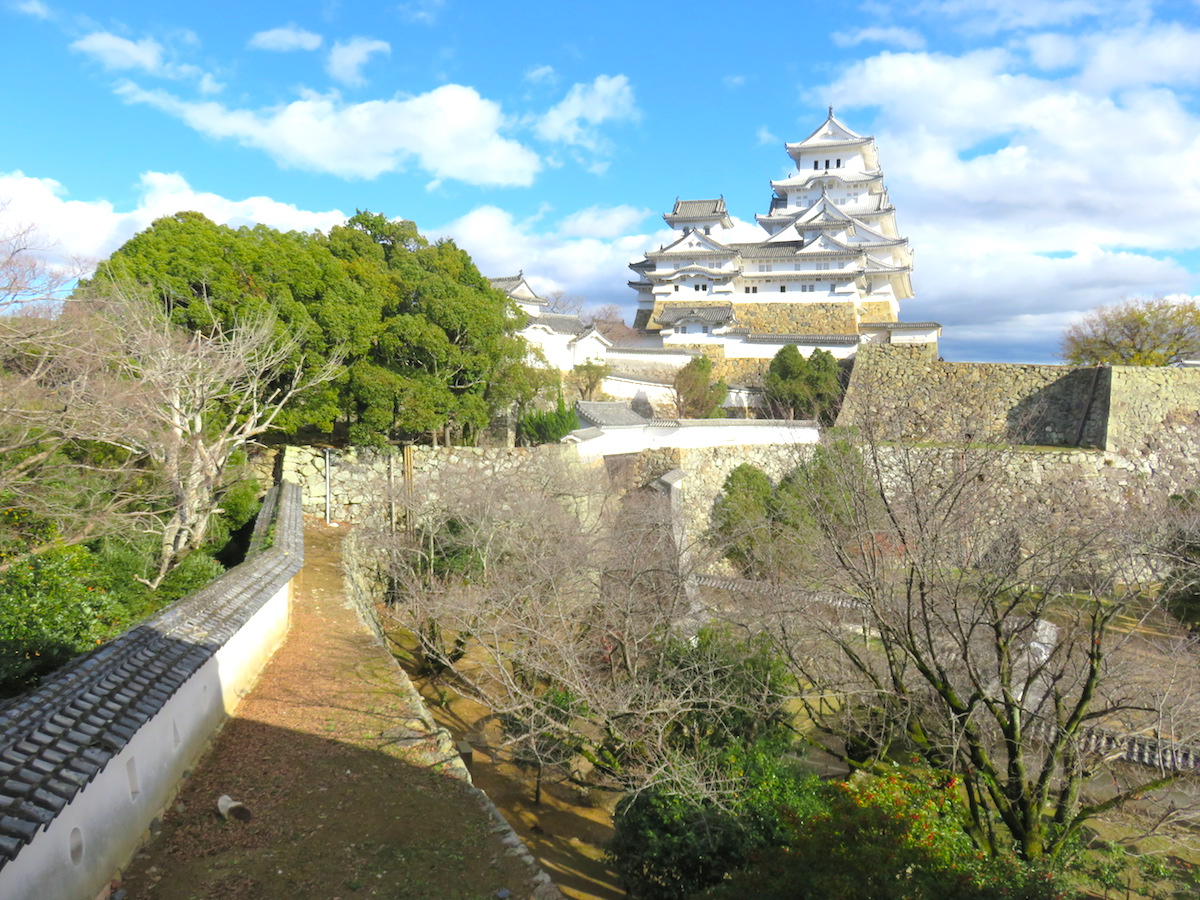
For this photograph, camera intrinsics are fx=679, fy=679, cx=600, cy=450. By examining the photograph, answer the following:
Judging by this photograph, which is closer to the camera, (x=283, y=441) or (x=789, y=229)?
(x=283, y=441)

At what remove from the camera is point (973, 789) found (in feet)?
18.6

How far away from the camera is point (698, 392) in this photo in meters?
22.5

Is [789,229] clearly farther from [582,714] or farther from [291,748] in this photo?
[291,748]

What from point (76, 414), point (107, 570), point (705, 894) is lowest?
point (705, 894)

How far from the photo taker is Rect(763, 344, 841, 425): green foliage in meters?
22.4

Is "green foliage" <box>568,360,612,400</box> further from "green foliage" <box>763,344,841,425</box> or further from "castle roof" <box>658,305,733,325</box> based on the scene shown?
"castle roof" <box>658,305,733,325</box>

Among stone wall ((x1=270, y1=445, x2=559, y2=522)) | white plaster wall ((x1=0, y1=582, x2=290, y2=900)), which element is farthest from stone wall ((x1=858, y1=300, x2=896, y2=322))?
white plaster wall ((x1=0, y1=582, x2=290, y2=900))

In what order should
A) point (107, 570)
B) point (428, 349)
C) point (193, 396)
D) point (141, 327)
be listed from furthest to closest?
point (428, 349), point (193, 396), point (141, 327), point (107, 570)

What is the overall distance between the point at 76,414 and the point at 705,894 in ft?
24.7

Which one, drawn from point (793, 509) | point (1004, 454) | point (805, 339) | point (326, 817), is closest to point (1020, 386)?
point (805, 339)

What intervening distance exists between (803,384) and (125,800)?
2115 centimetres

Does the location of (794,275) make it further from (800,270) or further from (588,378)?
(588,378)

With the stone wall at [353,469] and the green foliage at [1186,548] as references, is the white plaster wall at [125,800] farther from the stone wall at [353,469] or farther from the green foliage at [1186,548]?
the green foliage at [1186,548]

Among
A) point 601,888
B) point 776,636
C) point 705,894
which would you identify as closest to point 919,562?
point 776,636
